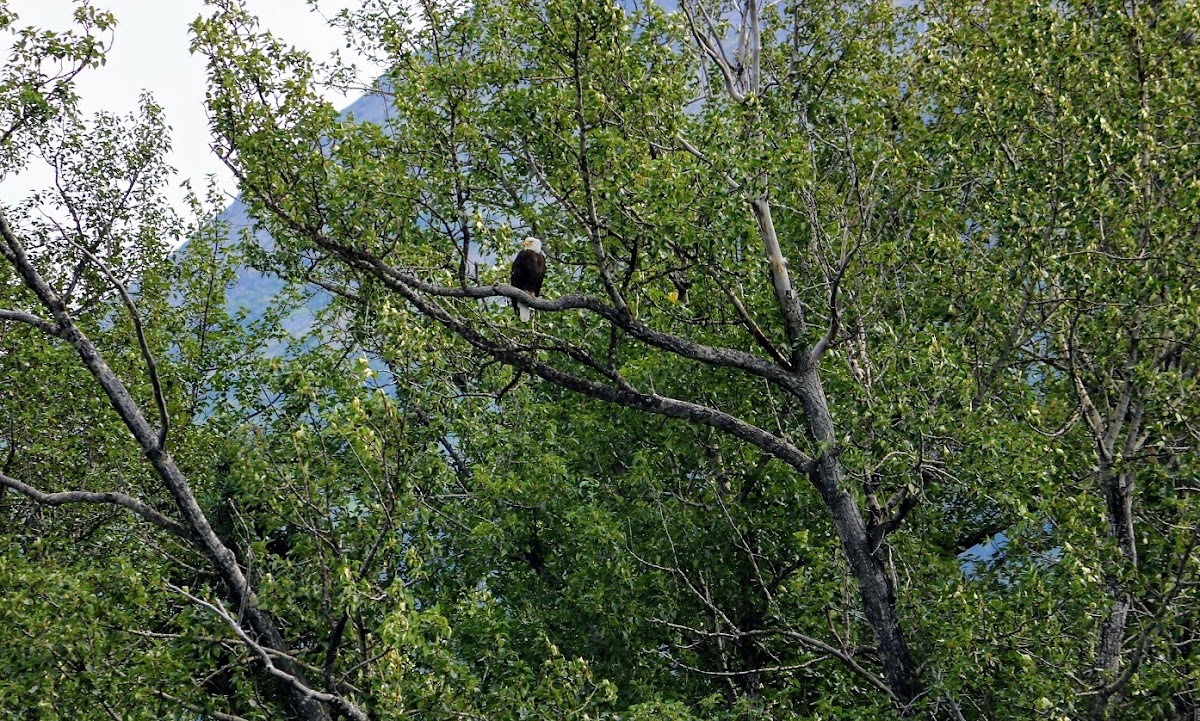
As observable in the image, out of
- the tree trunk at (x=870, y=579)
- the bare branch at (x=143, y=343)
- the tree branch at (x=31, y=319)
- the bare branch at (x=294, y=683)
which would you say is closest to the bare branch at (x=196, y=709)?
the bare branch at (x=294, y=683)

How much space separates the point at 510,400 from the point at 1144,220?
1002 cm

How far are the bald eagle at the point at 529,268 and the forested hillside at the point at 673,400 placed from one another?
0.95 feet

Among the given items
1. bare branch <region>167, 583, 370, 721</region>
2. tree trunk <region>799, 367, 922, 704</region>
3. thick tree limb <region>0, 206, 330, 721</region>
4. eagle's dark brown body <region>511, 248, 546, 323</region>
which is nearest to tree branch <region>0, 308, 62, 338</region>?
thick tree limb <region>0, 206, 330, 721</region>

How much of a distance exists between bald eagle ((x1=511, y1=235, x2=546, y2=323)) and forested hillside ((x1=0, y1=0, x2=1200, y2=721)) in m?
0.29

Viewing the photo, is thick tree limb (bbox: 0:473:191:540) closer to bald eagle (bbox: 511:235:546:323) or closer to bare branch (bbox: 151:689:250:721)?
bare branch (bbox: 151:689:250:721)

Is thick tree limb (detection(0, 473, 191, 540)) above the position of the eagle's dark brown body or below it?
below

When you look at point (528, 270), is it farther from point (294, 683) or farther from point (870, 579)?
point (294, 683)

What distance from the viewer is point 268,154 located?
1385 cm

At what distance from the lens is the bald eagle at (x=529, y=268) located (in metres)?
15.1

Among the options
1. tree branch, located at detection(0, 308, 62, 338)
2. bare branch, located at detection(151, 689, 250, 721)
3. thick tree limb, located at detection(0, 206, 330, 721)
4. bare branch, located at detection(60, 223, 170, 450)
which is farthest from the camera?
bare branch, located at detection(151, 689, 250, 721)

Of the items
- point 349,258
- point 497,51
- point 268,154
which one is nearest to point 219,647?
point 349,258

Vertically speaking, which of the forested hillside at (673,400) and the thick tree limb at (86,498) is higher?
the forested hillside at (673,400)

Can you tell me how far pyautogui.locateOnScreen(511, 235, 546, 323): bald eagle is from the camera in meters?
15.1

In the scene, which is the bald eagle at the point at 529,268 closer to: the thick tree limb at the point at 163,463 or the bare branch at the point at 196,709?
the thick tree limb at the point at 163,463
